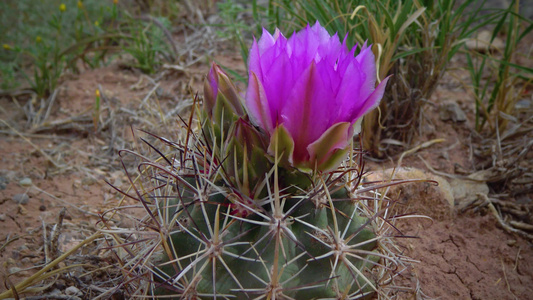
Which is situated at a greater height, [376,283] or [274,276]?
[274,276]

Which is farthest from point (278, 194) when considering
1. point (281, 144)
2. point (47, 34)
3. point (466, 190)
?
point (47, 34)

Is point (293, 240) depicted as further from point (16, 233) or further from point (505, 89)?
point (505, 89)

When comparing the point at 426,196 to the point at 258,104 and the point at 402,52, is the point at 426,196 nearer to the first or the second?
the point at 402,52

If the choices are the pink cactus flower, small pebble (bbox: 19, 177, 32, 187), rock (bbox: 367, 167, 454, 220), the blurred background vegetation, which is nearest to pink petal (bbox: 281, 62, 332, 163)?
the pink cactus flower

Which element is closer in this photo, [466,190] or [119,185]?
[466,190]

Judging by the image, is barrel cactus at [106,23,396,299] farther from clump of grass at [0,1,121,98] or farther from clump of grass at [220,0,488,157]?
clump of grass at [0,1,121,98]

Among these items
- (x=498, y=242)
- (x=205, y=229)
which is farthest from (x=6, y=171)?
(x=498, y=242)
